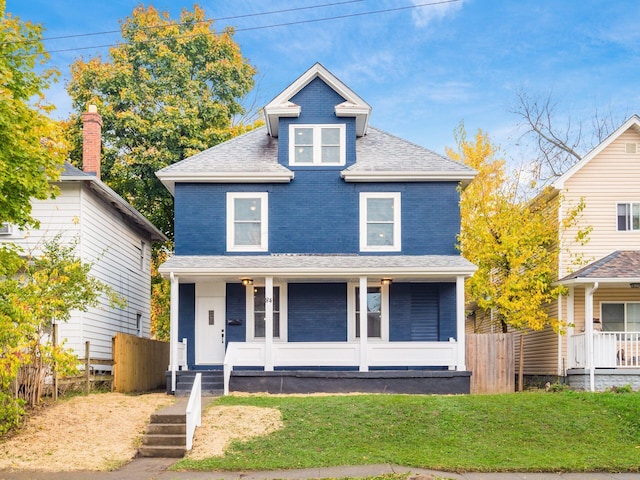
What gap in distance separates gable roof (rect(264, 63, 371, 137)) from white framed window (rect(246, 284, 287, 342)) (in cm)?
519

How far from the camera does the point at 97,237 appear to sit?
24.2 metres

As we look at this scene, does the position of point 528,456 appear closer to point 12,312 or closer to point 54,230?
point 12,312

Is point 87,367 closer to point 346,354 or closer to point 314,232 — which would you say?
point 346,354

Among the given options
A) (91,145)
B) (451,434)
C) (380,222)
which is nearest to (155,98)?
(91,145)

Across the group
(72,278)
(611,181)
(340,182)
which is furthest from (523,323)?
(72,278)

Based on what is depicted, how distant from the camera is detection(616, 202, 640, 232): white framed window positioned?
954 inches

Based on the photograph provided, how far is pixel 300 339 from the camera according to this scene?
23.2m

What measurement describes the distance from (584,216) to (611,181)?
1.37 m

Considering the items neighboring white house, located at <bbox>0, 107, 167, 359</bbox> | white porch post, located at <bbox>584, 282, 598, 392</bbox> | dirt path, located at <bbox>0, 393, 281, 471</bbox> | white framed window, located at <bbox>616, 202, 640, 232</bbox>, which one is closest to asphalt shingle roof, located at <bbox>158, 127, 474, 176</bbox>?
neighboring white house, located at <bbox>0, 107, 167, 359</bbox>

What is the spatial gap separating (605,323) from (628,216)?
332 centimetres

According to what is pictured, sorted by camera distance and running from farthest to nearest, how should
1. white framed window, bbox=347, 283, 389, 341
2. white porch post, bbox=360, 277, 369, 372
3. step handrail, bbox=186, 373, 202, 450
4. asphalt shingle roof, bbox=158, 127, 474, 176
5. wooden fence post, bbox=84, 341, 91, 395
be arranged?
1. asphalt shingle roof, bbox=158, 127, 474, 176
2. white framed window, bbox=347, 283, 389, 341
3. white porch post, bbox=360, 277, 369, 372
4. wooden fence post, bbox=84, 341, 91, 395
5. step handrail, bbox=186, 373, 202, 450

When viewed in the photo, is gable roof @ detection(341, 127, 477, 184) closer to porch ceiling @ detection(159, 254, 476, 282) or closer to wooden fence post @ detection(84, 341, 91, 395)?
porch ceiling @ detection(159, 254, 476, 282)

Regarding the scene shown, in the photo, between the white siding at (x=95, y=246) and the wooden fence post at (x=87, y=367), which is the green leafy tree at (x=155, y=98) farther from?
the wooden fence post at (x=87, y=367)

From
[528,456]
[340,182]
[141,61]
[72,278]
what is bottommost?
[528,456]
